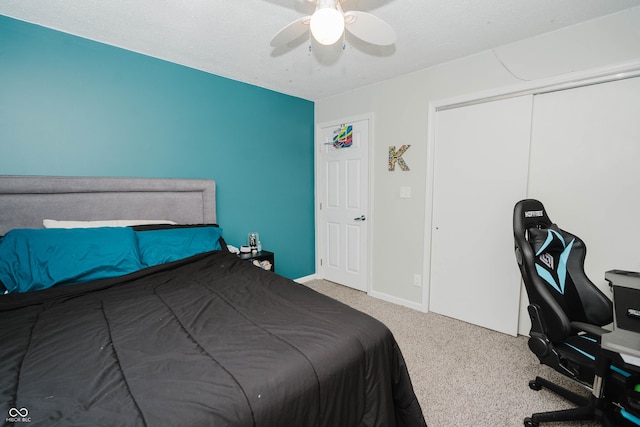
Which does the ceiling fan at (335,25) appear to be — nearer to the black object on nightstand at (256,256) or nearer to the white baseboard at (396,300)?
the black object on nightstand at (256,256)

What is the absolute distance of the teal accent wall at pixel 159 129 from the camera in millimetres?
2021

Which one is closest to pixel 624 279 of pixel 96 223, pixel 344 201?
pixel 344 201

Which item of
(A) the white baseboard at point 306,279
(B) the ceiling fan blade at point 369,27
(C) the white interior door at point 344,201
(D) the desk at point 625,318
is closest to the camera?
(D) the desk at point 625,318

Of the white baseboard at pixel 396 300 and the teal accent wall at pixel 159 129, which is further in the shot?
the white baseboard at pixel 396 300

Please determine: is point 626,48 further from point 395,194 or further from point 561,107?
point 395,194

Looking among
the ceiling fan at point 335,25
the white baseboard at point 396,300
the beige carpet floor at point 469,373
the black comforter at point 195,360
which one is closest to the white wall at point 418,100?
the white baseboard at point 396,300

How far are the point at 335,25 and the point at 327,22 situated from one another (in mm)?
41

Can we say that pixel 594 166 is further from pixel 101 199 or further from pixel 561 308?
pixel 101 199

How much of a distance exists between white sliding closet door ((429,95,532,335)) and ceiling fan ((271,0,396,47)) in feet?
4.54

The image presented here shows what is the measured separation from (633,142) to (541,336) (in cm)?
158

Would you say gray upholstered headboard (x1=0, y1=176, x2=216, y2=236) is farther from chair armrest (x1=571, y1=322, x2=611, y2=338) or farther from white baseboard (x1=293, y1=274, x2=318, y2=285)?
chair armrest (x1=571, y1=322, x2=611, y2=338)

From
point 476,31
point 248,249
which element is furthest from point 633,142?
point 248,249

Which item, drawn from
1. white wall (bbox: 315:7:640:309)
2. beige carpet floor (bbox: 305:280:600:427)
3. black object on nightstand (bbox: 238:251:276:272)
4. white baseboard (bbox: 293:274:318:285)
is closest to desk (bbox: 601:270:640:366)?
beige carpet floor (bbox: 305:280:600:427)

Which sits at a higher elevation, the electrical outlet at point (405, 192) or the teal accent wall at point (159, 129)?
the teal accent wall at point (159, 129)
